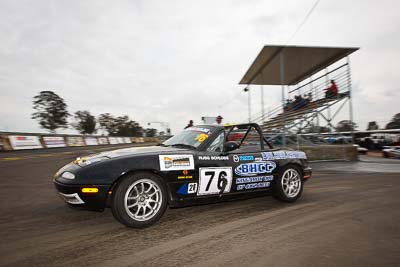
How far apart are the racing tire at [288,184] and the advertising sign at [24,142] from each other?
21138 mm

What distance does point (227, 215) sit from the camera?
369cm

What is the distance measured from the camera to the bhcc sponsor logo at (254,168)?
3.97 m

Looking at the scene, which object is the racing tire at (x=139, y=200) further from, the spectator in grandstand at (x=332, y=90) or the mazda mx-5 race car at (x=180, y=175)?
the spectator in grandstand at (x=332, y=90)

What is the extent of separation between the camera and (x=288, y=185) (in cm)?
450

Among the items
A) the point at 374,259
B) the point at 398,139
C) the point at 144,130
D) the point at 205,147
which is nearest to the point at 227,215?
the point at 205,147

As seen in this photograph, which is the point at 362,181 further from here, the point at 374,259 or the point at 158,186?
the point at 158,186

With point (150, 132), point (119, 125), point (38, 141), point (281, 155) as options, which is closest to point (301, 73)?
point (281, 155)

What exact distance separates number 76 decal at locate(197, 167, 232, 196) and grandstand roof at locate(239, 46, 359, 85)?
9.34 m

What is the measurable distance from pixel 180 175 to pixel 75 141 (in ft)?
96.0

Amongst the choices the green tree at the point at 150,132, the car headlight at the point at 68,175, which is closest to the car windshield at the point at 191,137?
the car headlight at the point at 68,175

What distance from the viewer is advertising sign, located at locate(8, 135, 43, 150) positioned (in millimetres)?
19156

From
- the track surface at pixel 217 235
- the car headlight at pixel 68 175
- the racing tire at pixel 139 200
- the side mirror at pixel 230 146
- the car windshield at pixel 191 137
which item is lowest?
the track surface at pixel 217 235

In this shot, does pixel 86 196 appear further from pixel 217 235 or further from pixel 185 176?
pixel 217 235

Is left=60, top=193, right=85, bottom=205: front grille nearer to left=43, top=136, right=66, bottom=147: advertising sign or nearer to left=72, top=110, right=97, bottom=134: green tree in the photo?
left=43, top=136, right=66, bottom=147: advertising sign
